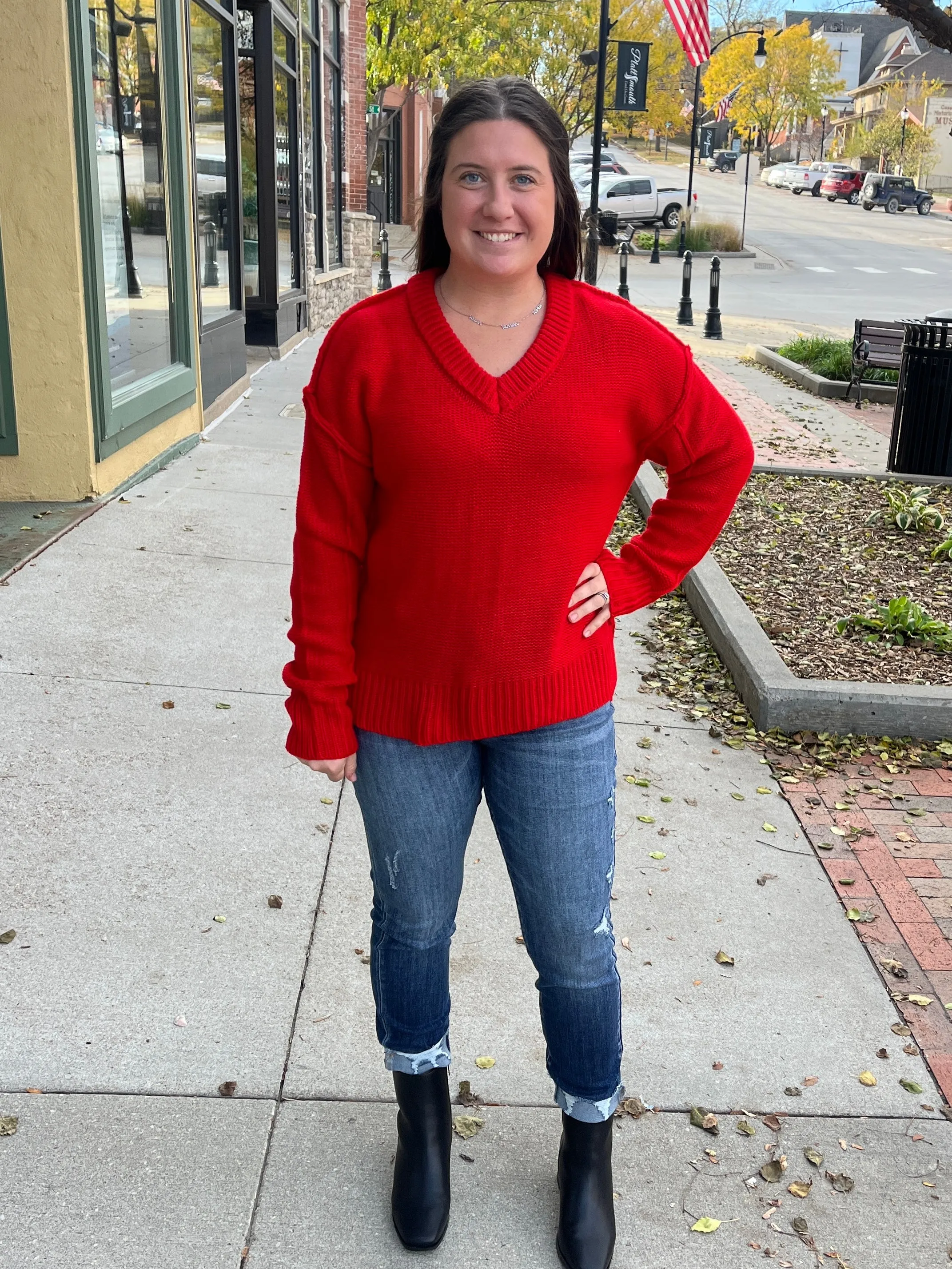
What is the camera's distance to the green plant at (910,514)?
7.41 metres

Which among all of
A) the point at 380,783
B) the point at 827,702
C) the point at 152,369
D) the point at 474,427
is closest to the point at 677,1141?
the point at 380,783

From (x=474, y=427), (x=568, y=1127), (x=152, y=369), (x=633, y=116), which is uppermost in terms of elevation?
(x=633, y=116)

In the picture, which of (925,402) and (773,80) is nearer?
(925,402)

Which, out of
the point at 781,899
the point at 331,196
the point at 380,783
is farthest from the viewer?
the point at 331,196

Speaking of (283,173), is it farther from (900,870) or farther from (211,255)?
(900,870)

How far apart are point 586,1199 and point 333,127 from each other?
16.0 metres

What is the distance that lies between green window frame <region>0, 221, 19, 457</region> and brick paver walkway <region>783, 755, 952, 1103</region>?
436cm

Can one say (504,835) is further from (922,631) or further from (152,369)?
(152,369)

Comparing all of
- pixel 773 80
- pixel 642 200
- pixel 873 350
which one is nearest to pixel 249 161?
pixel 873 350

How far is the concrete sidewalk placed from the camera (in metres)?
2.36

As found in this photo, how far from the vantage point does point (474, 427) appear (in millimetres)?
1900

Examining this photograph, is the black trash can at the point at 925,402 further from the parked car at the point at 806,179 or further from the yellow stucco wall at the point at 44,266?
the parked car at the point at 806,179

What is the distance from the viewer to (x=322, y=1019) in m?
2.93

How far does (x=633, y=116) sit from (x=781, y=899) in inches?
2384
